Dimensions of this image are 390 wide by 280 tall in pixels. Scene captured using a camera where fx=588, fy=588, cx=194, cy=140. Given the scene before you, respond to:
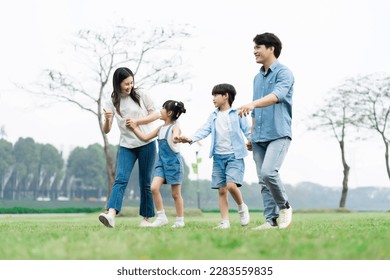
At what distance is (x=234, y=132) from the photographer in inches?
285

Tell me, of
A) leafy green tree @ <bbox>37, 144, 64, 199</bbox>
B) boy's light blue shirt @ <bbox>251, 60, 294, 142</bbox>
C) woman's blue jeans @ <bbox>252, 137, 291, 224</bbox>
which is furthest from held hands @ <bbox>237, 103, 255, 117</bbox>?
leafy green tree @ <bbox>37, 144, 64, 199</bbox>

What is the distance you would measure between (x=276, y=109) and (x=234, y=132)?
84cm

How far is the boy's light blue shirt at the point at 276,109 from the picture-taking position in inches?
256

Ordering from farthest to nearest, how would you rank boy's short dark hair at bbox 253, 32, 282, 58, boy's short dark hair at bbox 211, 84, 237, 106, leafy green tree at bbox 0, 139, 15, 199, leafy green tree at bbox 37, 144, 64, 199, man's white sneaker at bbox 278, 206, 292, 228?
1. leafy green tree at bbox 37, 144, 64, 199
2. leafy green tree at bbox 0, 139, 15, 199
3. boy's short dark hair at bbox 211, 84, 237, 106
4. boy's short dark hair at bbox 253, 32, 282, 58
5. man's white sneaker at bbox 278, 206, 292, 228

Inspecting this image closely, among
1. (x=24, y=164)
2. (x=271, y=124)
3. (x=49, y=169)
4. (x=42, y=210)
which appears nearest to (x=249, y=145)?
(x=271, y=124)

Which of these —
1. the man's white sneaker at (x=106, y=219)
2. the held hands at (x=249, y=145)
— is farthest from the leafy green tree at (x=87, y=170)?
the held hands at (x=249, y=145)

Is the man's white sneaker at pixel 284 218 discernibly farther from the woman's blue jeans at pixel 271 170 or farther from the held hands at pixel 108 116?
the held hands at pixel 108 116

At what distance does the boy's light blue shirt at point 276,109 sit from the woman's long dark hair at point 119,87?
5.67 feet

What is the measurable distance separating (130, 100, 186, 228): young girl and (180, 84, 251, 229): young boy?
43 cm

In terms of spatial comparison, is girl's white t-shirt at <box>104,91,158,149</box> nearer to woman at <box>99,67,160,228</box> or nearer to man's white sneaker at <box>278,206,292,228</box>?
woman at <box>99,67,160,228</box>

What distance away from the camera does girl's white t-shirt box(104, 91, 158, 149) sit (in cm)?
758

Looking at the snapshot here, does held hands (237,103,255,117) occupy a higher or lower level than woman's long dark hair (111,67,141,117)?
lower
